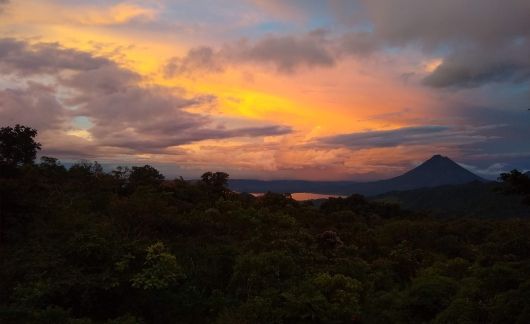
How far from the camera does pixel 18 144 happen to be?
36094mm

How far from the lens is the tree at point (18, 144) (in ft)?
117

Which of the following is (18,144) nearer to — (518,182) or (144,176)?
(144,176)

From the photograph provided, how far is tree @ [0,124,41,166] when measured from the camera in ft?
117

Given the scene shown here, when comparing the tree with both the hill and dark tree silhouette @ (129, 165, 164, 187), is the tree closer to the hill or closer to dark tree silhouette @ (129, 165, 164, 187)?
dark tree silhouette @ (129, 165, 164, 187)

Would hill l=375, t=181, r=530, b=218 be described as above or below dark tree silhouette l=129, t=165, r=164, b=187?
below

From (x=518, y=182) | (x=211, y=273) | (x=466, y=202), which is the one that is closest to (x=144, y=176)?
(x=211, y=273)

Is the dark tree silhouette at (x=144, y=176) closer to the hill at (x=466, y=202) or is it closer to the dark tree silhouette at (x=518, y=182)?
the dark tree silhouette at (x=518, y=182)

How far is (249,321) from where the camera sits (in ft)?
40.6

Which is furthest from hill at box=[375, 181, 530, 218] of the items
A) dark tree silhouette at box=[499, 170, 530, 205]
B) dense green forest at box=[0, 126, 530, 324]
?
dark tree silhouette at box=[499, 170, 530, 205]

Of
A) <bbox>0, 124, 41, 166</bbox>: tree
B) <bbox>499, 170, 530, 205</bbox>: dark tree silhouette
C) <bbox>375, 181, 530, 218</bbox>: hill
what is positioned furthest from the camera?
<bbox>375, 181, 530, 218</bbox>: hill

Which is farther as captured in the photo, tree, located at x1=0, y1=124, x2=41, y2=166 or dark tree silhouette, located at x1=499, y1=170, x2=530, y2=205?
tree, located at x1=0, y1=124, x2=41, y2=166

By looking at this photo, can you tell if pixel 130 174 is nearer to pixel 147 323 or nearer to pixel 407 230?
pixel 407 230

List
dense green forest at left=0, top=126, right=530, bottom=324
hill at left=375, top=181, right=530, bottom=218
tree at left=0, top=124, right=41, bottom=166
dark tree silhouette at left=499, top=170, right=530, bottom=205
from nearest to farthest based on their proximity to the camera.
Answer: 1. dark tree silhouette at left=499, top=170, right=530, bottom=205
2. dense green forest at left=0, top=126, right=530, bottom=324
3. tree at left=0, top=124, right=41, bottom=166
4. hill at left=375, top=181, right=530, bottom=218

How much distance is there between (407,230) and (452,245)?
311cm
